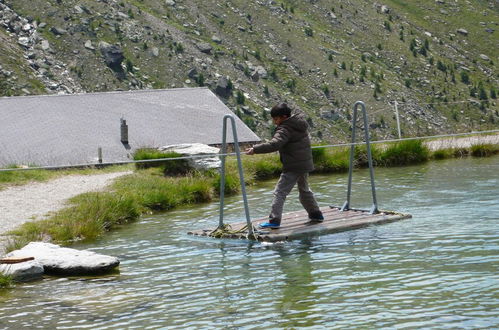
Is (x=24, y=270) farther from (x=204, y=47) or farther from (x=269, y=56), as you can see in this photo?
(x=269, y=56)

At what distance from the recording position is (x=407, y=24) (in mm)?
161250

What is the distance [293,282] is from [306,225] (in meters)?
3.54

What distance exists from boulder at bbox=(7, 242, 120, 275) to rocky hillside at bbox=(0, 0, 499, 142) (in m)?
83.5

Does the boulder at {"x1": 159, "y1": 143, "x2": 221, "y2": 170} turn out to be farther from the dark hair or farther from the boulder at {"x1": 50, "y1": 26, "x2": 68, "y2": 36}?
the boulder at {"x1": 50, "y1": 26, "x2": 68, "y2": 36}

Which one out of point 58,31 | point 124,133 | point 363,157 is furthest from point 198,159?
point 58,31

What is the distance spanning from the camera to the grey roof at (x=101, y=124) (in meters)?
33.0

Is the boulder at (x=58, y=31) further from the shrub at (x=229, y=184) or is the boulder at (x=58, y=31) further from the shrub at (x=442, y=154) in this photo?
the shrub at (x=229, y=184)

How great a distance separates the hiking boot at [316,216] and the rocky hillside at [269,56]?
8248cm

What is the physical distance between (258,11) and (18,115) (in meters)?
106

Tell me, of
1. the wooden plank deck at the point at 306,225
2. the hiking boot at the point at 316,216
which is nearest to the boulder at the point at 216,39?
the wooden plank deck at the point at 306,225

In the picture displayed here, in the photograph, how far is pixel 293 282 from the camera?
Answer: 37.3 feet

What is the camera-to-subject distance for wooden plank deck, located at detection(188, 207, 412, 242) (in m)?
14.2

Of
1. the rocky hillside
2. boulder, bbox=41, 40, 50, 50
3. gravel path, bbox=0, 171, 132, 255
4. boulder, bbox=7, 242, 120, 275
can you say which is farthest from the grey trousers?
boulder, bbox=41, 40, 50, 50

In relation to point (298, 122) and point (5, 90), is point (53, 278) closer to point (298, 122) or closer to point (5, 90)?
point (298, 122)
